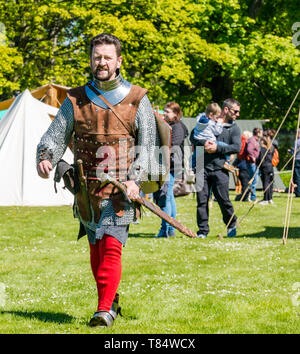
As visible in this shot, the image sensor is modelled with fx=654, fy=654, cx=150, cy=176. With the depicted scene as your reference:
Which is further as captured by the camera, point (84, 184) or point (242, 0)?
point (242, 0)

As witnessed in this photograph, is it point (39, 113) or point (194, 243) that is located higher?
point (39, 113)

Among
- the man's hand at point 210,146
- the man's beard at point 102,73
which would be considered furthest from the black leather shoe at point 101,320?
the man's hand at point 210,146

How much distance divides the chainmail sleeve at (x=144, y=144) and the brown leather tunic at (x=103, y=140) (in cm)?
5

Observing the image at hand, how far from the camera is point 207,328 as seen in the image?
4.46 meters

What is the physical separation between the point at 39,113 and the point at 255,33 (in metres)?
13.0

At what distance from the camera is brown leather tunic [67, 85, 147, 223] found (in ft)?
14.8

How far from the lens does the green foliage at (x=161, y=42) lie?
19.0 metres

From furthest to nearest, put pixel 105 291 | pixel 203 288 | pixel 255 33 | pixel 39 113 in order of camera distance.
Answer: pixel 255 33, pixel 39 113, pixel 203 288, pixel 105 291

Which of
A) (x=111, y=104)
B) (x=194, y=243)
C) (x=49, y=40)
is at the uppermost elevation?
(x=49, y=40)

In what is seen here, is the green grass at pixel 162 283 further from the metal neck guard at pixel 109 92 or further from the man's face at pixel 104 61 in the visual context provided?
the man's face at pixel 104 61

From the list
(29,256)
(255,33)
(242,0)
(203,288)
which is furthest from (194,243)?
(242,0)

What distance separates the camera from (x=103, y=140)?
4.50 metres
